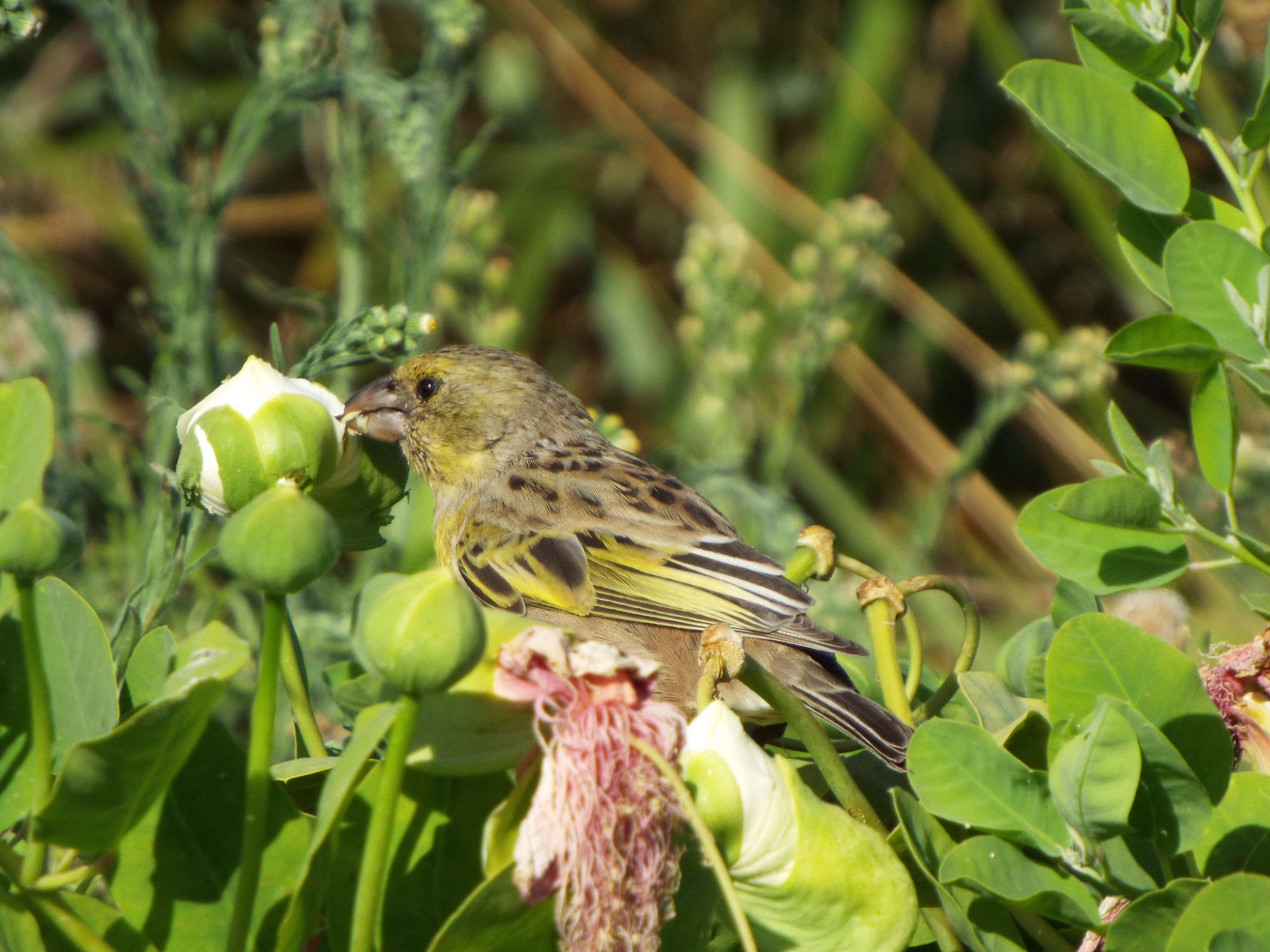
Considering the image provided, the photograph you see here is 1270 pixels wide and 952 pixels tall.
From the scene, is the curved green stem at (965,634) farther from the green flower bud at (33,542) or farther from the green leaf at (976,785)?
the green flower bud at (33,542)

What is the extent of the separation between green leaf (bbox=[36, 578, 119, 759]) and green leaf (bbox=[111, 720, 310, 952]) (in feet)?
0.24

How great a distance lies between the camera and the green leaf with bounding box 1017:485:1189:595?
1098 mm

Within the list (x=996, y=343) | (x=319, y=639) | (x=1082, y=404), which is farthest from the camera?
(x=996, y=343)

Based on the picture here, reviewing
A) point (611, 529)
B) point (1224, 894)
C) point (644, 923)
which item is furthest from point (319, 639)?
point (1224, 894)

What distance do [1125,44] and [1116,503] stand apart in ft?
1.17

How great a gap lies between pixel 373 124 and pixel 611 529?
969mm

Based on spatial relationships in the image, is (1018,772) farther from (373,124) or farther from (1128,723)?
(373,124)

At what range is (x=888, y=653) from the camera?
1121mm

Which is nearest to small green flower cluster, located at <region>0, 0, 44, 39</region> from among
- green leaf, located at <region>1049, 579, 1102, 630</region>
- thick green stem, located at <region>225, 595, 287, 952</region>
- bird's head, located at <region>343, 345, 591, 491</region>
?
thick green stem, located at <region>225, 595, 287, 952</region>

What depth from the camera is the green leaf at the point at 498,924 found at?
72 cm

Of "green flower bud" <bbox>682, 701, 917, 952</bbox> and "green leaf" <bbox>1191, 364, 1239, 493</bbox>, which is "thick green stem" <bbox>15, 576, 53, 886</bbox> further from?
"green leaf" <bbox>1191, 364, 1239, 493</bbox>

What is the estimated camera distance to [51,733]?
0.78m

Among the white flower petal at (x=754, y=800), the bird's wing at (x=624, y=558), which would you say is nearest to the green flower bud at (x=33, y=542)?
the white flower petal at (x=754, y=800)

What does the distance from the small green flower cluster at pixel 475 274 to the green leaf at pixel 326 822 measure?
173cm
